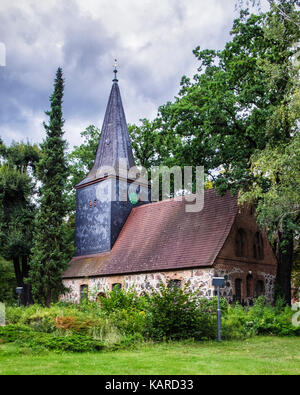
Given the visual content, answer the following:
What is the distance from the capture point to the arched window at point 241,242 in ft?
68.3

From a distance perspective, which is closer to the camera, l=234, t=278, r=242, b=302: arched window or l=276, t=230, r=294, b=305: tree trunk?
l=276, t=230, r=294, b=305: tree trunk

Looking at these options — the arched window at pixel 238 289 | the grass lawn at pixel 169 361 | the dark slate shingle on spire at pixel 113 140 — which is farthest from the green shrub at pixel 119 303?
the dark slate shingle on spire at pixel 113 140

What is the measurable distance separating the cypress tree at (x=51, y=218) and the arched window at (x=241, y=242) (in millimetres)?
A: 9697

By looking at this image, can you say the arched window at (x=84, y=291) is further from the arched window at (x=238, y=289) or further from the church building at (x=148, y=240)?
the arched window at (x=238, y=289)

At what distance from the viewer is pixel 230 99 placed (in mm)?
17766

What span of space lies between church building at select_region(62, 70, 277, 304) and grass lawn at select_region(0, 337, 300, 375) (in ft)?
14.7

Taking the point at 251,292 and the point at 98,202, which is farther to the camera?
the point at 98,202

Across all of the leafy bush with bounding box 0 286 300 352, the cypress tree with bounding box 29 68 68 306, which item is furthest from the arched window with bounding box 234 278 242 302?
the cypress tree with bounding box 29 68 68 306

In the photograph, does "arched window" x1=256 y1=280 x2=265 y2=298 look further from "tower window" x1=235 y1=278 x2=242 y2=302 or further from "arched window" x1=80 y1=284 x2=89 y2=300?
"arched window" x1=80 y1=284 x2=89 y2=300

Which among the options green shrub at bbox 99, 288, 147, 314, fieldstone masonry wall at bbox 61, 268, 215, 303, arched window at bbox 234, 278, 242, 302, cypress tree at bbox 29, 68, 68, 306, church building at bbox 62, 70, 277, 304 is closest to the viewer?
green shrub at bbox 99, 288, 147, 314

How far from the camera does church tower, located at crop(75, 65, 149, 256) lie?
27.0 meters

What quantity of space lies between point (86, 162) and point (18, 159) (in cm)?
629
